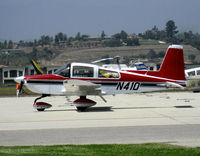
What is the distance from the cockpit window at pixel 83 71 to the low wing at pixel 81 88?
634 millimetres

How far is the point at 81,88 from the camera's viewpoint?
16.1 m

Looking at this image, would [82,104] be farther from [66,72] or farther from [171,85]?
[171,85]

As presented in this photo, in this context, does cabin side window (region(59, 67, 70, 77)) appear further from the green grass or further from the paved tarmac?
the green grass

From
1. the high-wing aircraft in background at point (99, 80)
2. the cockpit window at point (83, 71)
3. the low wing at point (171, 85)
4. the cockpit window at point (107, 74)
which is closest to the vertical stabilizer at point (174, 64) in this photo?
the high-wing aircraft in background at point (99, 80)

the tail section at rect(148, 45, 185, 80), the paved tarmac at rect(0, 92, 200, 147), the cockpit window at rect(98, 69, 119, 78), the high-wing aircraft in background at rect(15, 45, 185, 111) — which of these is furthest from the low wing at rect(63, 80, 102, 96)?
the tail section at rect(148, 45, 185, 80)

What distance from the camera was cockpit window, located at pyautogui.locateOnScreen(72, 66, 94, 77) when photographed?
1641cm

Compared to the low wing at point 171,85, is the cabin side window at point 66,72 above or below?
above

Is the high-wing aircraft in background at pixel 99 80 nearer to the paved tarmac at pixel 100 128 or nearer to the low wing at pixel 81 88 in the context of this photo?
the low wing at pixel 81 88

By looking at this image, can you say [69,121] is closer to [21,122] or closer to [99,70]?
[21,122]

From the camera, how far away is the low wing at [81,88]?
1573 centimetres

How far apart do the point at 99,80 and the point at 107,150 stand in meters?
8.31

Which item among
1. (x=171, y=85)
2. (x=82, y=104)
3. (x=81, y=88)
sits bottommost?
(x=82, y=104)

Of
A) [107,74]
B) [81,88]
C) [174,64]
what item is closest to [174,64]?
[174,64]

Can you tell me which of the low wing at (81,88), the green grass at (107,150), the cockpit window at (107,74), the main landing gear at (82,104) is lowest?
the main landing gear at (82,104)
